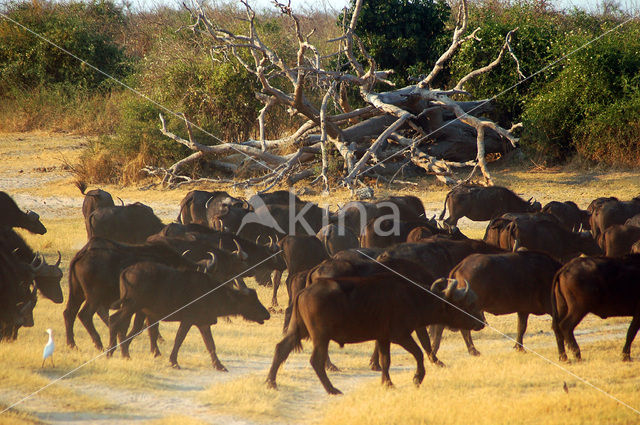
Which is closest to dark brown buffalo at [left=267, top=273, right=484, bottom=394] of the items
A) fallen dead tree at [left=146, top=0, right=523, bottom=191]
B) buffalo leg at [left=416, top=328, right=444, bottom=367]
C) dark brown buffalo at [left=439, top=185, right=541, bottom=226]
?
buffalo leg at [left=416, top=328, right=444, bottom=367]

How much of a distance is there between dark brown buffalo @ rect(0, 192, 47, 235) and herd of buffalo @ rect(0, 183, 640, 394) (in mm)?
2529

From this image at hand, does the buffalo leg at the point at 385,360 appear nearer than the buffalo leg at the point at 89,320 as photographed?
Yes

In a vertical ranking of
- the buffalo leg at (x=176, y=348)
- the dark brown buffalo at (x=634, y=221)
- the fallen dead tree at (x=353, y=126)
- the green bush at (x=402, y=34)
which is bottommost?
the buffalo leg at (x=176, y=348)

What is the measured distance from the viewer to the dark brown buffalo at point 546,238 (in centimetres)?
1074

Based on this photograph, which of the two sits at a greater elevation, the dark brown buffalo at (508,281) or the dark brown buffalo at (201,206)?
the dark brown buffalo at (201,206)

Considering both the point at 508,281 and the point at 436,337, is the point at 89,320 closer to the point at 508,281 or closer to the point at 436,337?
the point at 436,337

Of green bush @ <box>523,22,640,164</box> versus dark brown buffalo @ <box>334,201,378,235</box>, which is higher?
green bush @ <box>523,22,640,164</box>

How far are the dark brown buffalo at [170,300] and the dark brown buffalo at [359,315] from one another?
1.28m

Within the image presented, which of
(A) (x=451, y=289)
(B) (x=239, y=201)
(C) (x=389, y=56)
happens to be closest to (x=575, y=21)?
(C) (x=389, y=56)

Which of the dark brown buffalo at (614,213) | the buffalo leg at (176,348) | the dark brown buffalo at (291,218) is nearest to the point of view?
the buffalo leg at (176,348)

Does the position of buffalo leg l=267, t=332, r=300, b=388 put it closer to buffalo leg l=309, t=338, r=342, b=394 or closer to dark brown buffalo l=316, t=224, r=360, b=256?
buffalo leg l=309, t=338, r=342, b=394

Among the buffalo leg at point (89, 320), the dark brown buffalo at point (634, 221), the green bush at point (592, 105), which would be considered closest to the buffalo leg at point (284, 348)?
the buffalo leg at point (89, 320)

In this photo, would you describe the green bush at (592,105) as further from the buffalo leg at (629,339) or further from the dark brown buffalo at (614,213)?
the buffalo leg at (629,339)

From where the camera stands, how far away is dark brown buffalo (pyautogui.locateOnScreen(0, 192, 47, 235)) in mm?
13273
